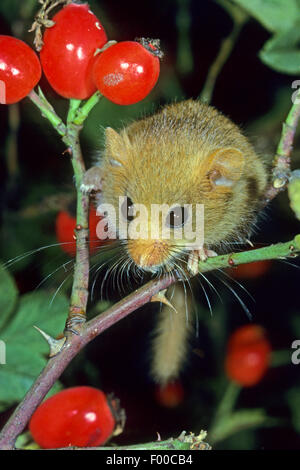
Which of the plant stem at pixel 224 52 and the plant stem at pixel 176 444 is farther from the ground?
the plant stem at pixel 224 52

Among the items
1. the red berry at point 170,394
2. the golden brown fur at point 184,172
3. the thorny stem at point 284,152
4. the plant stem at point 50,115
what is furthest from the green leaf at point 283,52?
the red berry at point 170,394

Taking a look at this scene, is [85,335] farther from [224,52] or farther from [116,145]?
[224,52]

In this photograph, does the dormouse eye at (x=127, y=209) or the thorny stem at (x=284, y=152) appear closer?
the thorny stem at (x=284, y=152)

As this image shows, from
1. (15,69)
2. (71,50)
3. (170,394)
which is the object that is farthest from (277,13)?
(170,394)

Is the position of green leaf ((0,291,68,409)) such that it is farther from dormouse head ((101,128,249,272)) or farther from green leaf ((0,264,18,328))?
dormouse head ((101,128,249,272))

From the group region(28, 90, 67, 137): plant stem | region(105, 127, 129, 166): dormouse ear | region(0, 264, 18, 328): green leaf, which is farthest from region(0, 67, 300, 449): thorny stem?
region(105, 127, 129, 166): dormouse ear

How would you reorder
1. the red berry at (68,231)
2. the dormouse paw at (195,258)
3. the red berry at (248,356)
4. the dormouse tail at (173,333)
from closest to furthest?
1. the dormouse paw at (195,258)
2. the red berry at (68,231)
3. the red berry at (248,356)
4. the dormouse tail at (173,333)

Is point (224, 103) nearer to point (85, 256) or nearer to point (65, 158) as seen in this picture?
point (65, 158)

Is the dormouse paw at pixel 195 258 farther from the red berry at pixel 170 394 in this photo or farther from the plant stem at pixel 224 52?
the plant stem at pixel 224 52
